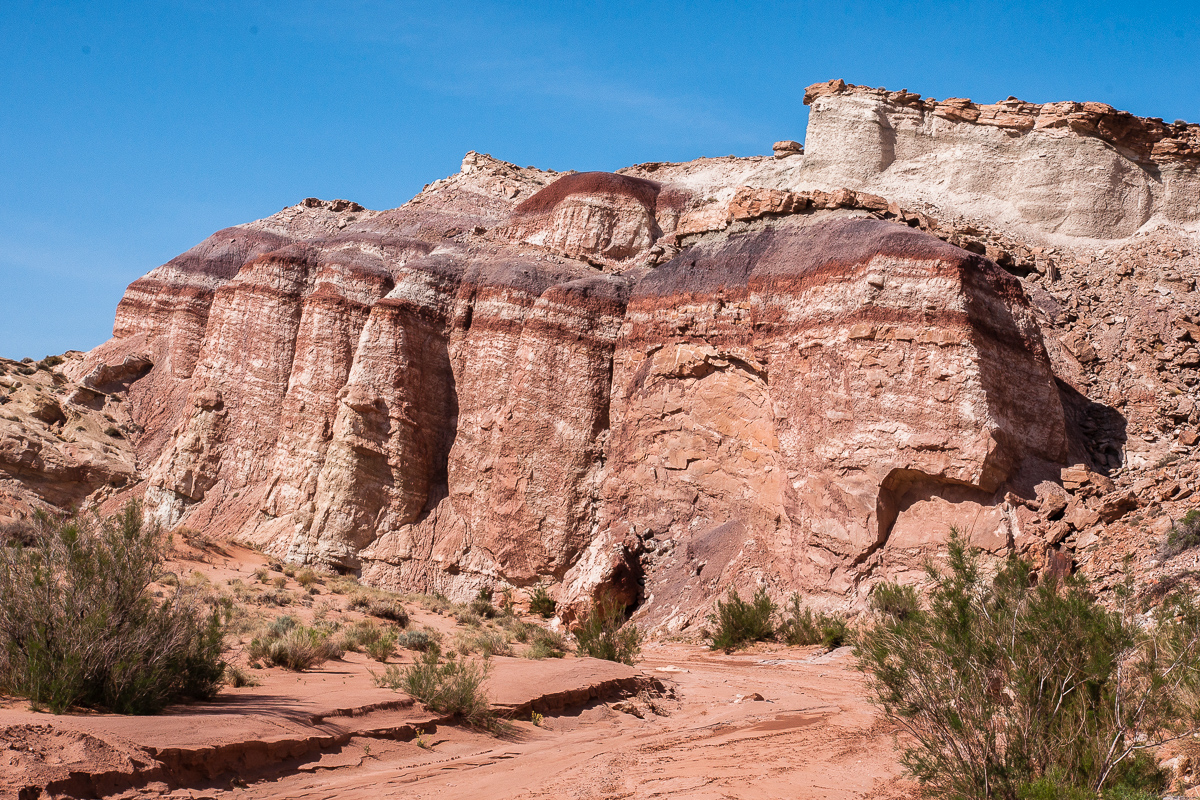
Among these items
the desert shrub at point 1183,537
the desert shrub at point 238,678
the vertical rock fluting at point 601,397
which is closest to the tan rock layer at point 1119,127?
the vertical rock fluting at point 601,397

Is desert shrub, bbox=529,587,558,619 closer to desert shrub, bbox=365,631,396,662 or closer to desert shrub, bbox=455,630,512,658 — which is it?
desert shrub, bbox=455,630,512,658

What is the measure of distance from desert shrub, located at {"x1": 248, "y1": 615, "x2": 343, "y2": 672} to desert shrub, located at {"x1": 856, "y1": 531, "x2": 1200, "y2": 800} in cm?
805

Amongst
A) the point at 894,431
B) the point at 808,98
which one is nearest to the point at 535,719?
the point at 894,431

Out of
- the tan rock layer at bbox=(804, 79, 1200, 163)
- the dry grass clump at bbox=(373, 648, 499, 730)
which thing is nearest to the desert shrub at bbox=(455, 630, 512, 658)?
the dry grass clump at bbox=(373, 648, 499, 730)

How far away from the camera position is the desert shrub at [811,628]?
1870 centimetres

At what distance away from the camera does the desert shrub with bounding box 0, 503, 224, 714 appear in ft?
28.8

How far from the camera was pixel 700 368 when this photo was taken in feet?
87.4

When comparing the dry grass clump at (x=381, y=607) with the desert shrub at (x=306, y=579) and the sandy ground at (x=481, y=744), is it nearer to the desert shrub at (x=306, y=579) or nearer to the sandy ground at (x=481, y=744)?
the desert shrub at (x=306, y=579)

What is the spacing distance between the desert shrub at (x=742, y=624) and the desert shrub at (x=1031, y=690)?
40.2 ft

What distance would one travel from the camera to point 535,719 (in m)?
11.7

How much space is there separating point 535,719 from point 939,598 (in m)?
5.85

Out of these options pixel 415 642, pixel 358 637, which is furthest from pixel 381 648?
pixel 415 642

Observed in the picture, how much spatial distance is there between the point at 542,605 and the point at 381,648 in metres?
12.9

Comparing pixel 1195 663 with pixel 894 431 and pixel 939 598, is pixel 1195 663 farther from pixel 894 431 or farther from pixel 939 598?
pixel 894 431
